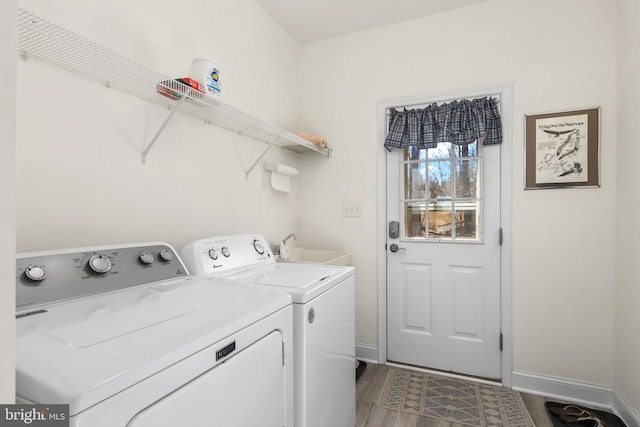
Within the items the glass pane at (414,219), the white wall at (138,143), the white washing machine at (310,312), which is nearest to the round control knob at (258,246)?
the white washing machine at (310,312)

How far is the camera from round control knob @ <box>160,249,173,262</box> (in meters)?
1.33

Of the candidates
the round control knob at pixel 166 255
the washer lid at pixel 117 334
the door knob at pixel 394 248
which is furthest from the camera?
the door knob at pixel 394 248

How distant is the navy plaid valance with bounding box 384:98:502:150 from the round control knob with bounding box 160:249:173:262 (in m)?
1.81

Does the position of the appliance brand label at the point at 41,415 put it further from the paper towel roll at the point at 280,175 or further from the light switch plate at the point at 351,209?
the light switch plate at the point at 351,209

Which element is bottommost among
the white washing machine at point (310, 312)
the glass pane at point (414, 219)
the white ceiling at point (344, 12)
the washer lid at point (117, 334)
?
the white washing machine at point (310, 312)

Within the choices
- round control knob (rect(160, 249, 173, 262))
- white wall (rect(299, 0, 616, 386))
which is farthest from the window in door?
round control knob (rect(160, 249, 173, 262))

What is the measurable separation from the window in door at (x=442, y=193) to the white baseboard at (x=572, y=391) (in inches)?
38.9

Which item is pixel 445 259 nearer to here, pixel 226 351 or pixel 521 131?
pixel 521 131

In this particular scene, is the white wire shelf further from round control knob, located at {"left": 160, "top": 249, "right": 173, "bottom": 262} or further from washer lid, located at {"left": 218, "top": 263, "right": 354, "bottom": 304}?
washer lid, located at {"left": 218, "top": 263, "right": 354, "bottom": 304}

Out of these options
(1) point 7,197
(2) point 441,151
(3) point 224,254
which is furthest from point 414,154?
(1) point 7,197

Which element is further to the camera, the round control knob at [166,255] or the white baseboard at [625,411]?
the white baseboard at [625,411]

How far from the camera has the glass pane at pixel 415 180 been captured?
2.53 m

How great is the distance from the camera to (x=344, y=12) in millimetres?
2434

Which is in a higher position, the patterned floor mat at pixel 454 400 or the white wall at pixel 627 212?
the white wall at pixel 627 212
